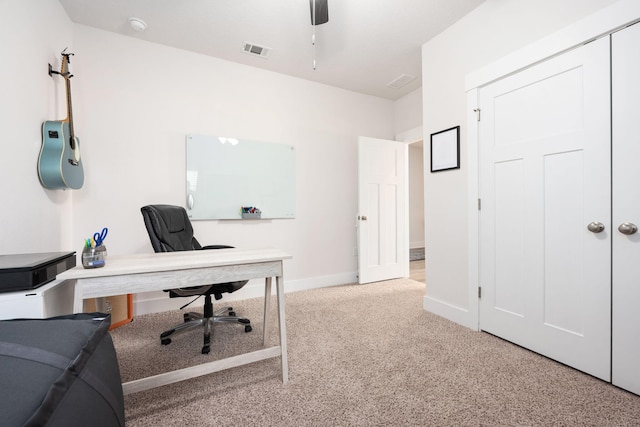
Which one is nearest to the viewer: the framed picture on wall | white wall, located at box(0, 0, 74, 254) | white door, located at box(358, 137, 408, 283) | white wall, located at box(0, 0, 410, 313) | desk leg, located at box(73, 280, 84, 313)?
desk leg, located at box(73, 280, 84, 313)

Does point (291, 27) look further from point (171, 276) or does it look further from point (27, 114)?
point (171, 276)

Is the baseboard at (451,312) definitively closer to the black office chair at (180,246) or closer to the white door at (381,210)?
the white door at (381,210)

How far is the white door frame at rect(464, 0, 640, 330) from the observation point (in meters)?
1.55

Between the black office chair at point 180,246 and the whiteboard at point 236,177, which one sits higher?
the whiteboard at point 236,177

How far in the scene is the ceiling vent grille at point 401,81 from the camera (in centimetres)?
349

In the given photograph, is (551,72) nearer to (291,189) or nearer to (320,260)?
(291,189)

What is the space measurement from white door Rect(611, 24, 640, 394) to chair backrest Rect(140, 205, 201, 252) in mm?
2779

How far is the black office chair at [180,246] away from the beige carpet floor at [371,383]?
0.10m

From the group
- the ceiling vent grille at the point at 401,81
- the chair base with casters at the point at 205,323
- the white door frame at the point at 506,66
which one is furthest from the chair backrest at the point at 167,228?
the ceiling vent grille at the point at 401,81

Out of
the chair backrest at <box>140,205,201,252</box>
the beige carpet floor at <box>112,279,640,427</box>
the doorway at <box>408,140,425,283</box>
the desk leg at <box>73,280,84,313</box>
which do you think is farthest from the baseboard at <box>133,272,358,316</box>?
the doorway at <box>408,140,425,283</box>

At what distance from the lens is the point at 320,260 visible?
3.67m

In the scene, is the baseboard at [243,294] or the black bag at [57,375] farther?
the baseboard at [243,294]

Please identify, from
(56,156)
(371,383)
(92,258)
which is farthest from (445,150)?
(56,156)

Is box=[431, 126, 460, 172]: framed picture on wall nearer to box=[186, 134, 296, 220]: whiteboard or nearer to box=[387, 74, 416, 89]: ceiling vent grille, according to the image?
box=[387, 74, 416, 89]: ceiling vent grille
